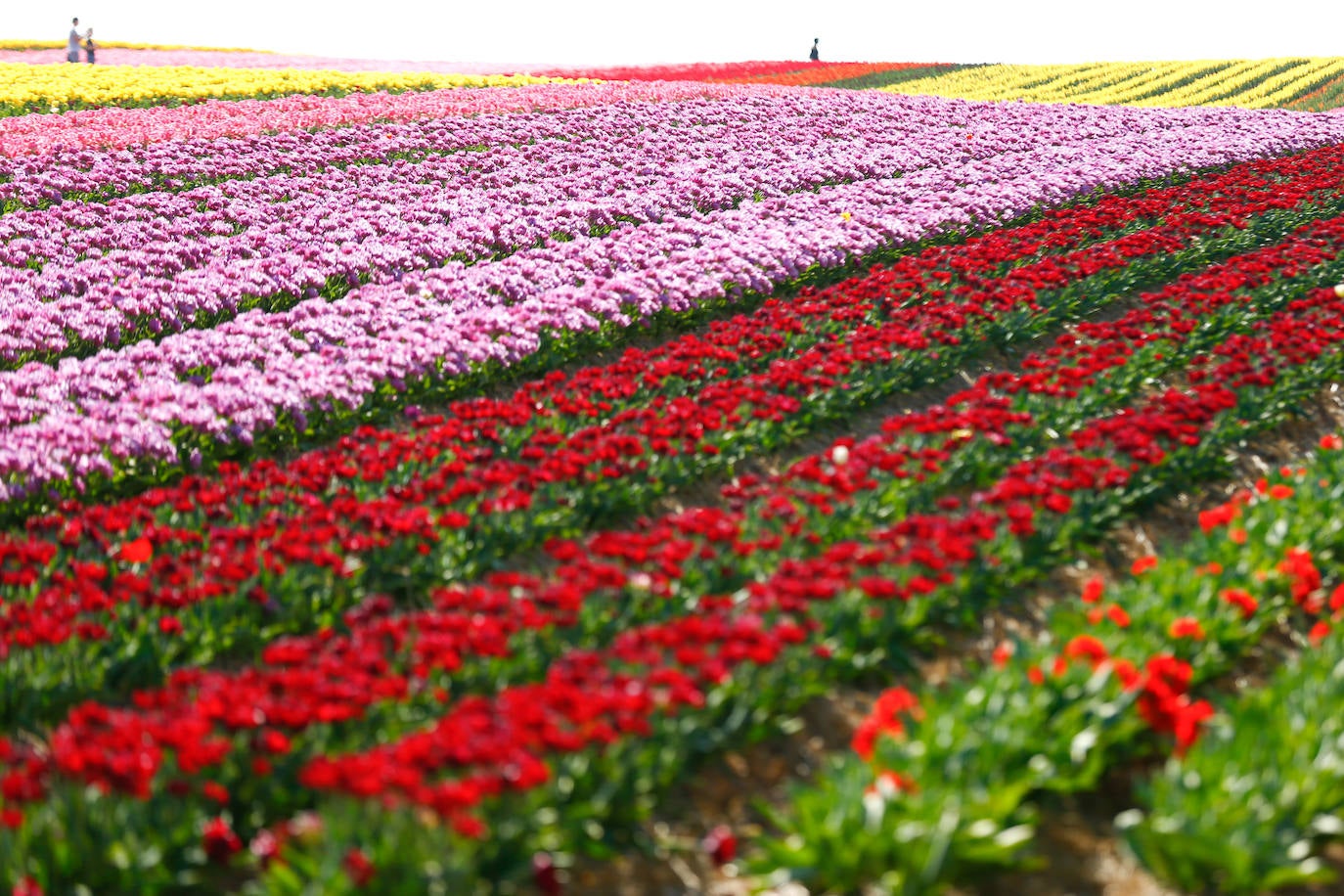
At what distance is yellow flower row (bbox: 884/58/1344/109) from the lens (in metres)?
42.3

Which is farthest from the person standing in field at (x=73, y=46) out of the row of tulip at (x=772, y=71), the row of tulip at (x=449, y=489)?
the row of tulip at (x=449, y=489)

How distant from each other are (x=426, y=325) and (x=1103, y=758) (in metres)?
7.19

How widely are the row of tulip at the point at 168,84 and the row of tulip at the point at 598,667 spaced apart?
2482cm

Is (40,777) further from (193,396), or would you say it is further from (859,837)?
(193,396)

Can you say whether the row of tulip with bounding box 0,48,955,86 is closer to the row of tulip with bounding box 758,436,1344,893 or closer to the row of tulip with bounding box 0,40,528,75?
the row of tulip with bounding box 0,40,528,75

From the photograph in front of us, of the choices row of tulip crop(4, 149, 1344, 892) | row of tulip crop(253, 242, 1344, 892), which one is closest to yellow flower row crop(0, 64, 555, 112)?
row of tulip crop(4, 149, 1344, 892)

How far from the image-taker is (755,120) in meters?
25.8

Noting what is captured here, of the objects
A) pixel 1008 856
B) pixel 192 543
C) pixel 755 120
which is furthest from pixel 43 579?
pixel 755 120

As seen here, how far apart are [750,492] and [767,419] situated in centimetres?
146

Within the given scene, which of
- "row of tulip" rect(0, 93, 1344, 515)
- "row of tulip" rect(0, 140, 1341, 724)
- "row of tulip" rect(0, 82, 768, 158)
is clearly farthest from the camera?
"row of tulip" rect(0, 82, 768, 158)

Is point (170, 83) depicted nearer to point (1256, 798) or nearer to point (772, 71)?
point (772, 71)

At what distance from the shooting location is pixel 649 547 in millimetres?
5895

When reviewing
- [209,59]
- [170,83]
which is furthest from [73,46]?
[170,83]

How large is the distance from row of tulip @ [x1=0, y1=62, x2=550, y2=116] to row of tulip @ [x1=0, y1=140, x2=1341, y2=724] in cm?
2198
